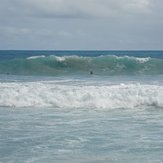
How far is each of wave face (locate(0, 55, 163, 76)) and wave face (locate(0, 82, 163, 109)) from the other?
11.3 m

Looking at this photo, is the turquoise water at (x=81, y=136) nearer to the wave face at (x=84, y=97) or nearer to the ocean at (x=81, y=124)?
the ocean at (x=81, y=124)

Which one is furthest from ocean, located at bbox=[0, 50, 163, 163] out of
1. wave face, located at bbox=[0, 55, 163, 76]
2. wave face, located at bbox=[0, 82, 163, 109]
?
wave face, located at bbox=[0, 55, 163, 76]

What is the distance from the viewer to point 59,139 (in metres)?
9.70

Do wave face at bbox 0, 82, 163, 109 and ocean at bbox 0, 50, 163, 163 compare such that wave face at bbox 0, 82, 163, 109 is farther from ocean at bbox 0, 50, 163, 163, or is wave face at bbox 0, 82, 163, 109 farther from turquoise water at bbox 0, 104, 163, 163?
turquoise water at bbox 0, 104, 163, 163

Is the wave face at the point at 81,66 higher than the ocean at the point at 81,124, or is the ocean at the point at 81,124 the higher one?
the wave face at the point at 81,66


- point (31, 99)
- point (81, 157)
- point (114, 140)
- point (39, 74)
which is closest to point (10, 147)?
point (81, 157)

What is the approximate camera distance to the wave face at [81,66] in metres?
28.2

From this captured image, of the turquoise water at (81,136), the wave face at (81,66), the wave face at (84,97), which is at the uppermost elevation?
the wave face at (81,66)

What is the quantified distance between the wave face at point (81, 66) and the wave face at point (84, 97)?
11272mm

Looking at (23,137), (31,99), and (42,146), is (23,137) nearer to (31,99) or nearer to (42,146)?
(42,146)

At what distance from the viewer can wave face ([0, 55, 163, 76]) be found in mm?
28203

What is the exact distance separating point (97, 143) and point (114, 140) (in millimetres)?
439

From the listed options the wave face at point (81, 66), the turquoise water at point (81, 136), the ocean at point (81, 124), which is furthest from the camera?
the wave face at point (81, 66)

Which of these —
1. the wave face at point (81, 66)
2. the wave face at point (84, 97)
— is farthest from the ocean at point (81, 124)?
the wave face at point (81, 66)
